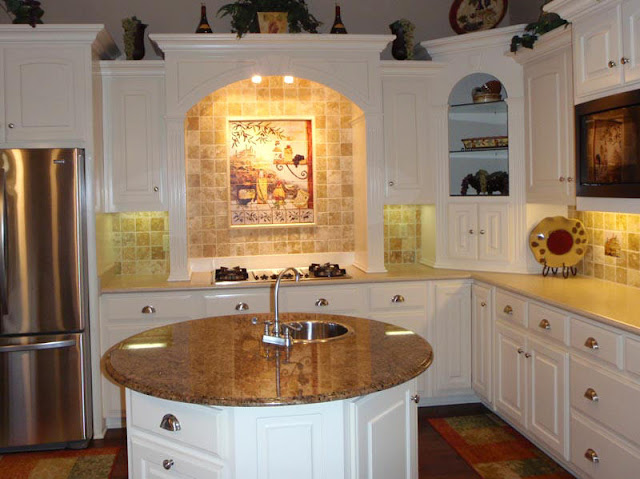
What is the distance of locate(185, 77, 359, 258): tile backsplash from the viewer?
4871mm

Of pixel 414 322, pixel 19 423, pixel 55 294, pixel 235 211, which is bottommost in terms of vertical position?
pixel 19 423

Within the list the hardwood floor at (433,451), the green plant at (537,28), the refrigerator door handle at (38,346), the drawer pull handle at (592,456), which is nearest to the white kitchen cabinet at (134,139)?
the refrigerator door handle at (38,346)

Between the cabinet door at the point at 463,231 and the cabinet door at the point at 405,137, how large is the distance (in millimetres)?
235

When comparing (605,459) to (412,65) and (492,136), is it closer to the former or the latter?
(492,136)

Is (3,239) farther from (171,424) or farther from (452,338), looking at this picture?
(452,338)

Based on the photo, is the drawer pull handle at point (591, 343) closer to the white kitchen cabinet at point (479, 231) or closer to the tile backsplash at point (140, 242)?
the white kitchen cabinet at point (479, 231)

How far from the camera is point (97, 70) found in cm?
426

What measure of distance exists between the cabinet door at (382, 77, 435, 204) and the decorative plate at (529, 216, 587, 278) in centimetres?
80

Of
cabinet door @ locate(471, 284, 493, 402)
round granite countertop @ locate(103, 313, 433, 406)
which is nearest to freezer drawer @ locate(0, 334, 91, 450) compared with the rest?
round granite countertop @ locate(103, 313, 433, 406)

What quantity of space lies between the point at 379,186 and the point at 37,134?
7.08 feet

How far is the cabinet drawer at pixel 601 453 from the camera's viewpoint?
2848 millimetres

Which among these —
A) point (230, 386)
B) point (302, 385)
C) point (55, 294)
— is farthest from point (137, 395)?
point (55, 294)

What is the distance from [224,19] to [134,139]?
3.82ft

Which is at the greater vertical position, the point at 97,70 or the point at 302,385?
the point at 97,70
